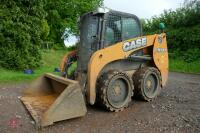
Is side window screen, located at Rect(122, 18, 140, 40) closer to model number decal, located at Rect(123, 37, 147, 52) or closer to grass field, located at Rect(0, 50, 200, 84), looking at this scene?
model number decal, located at Rect(123, 37, 147, 52)

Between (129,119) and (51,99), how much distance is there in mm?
1802

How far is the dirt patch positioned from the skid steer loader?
8.0 inches

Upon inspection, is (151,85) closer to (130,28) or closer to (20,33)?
(130,28)

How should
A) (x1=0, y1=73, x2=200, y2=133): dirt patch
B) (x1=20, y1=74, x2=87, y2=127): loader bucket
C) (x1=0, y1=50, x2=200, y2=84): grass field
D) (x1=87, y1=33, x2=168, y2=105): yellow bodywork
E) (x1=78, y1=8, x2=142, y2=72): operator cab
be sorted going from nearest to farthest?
(x1=20, y1=74, x2=87, y2=127): loader bucket < (x1=0, y1=73, x2=200, y2=133): dirt patch < (x1=87, y1=33, x2=168, y2=105): yellow bodywork < (x1=78, y1=8, x2=142, y2=72): operator cab < (x1=0, y1=50, x2=200, y2=84): grass field

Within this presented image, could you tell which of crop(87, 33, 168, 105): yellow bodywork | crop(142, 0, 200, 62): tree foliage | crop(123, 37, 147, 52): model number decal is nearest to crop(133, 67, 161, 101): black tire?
crop(87, 33, 168, 105): yellow bodywork

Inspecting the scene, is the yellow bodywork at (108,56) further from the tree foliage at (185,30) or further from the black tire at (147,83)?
the tree foliage at (185,30)

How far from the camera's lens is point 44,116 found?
5.16 metres

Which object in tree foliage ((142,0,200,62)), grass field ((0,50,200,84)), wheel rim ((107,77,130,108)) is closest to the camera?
wheel rim ((107,77,130,108))

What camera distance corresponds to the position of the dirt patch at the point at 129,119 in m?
5.41

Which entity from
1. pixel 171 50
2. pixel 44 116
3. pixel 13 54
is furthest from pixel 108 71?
pixel 171 50

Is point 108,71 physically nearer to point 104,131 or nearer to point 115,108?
point 115,108

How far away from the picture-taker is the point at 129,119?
6.01 meters

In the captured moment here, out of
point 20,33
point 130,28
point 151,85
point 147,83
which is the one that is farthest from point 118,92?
point 20,33

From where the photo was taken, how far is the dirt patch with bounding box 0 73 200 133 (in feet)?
17.7
